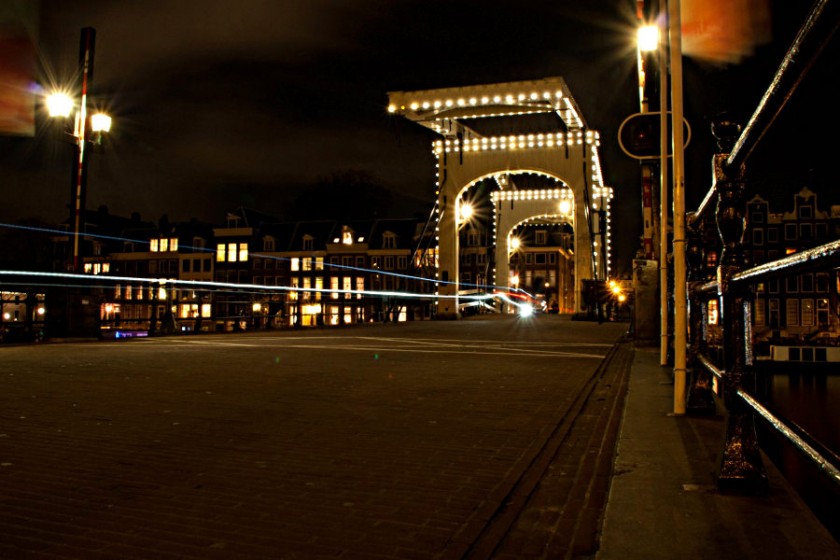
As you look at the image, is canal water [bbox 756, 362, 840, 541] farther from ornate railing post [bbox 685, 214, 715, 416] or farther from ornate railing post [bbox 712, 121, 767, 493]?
ornate railing post [bbox 685, 214, 715, 416]

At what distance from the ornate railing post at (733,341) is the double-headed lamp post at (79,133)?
16490 millimetres

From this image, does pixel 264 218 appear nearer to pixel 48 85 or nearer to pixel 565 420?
pixel 48 85

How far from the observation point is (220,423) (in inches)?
228

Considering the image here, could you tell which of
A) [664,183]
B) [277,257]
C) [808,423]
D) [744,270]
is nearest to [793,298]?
A: [808,423]

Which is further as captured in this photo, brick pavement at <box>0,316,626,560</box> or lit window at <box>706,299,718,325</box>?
lit window at <box>706,299,718,325</box>

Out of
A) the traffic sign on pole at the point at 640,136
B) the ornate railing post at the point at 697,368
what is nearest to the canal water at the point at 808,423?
the ornate railing post at the point at 697,368

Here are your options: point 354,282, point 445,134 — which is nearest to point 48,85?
point 445,134

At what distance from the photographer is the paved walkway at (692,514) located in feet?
8.91

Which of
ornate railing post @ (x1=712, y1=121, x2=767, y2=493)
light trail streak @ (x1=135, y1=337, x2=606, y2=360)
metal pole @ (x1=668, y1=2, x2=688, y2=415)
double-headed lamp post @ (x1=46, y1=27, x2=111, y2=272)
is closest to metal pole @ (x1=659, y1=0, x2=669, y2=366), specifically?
metal pole @ (x1=668, y1=2, x2=688, y2=415)

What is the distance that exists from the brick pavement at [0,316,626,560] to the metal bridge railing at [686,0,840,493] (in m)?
1.21

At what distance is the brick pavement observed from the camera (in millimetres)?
3109

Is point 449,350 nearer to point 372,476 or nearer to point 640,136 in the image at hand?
point 640,136

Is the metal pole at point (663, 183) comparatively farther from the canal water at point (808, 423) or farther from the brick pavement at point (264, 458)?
the canal water at point (808, 423)

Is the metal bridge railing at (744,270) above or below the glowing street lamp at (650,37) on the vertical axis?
below
